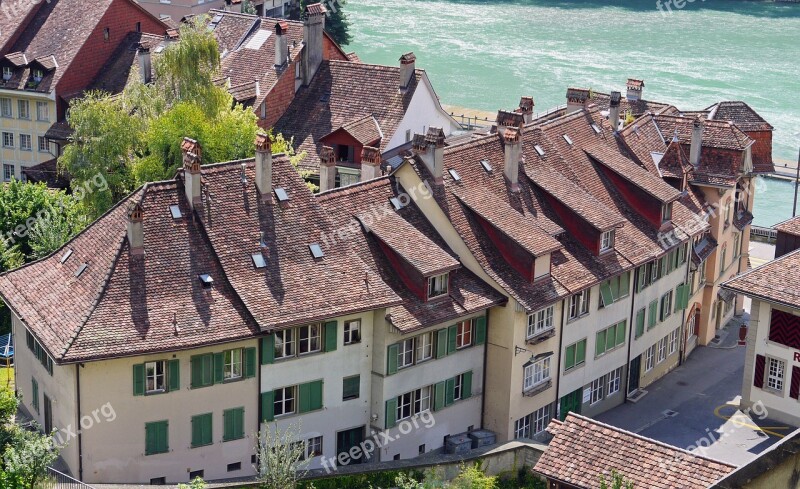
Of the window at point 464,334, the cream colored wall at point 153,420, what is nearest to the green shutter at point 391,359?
the window at point 464,334

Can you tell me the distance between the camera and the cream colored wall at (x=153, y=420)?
4762 centimetres

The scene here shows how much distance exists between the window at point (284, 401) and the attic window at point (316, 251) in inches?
186

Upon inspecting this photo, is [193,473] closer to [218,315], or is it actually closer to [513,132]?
[218,315]

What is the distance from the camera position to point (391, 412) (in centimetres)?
5403

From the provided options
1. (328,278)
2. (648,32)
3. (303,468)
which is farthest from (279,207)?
(648,32)

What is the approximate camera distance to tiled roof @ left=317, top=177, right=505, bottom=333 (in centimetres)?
5375

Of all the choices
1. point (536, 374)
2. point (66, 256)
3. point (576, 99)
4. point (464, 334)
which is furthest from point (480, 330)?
point (576, 99)

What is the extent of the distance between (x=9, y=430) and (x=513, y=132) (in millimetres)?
24043

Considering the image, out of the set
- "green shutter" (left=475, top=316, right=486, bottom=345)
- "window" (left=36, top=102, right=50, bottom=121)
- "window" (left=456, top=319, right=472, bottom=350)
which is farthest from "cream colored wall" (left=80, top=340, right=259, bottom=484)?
"window" (left=36, top=102, right=50, bottom=121)

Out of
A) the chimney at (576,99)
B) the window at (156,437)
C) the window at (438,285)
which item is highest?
the chimney at (576,99)

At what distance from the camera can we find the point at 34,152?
88562 mm

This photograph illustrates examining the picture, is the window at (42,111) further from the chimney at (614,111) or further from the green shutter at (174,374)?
the green shutter at (174,374)

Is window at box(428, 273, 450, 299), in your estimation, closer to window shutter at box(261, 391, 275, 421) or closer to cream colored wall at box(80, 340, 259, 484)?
window shutter at box(261, 391, 275, 421)

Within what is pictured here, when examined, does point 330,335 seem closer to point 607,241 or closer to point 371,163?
point 371,163
